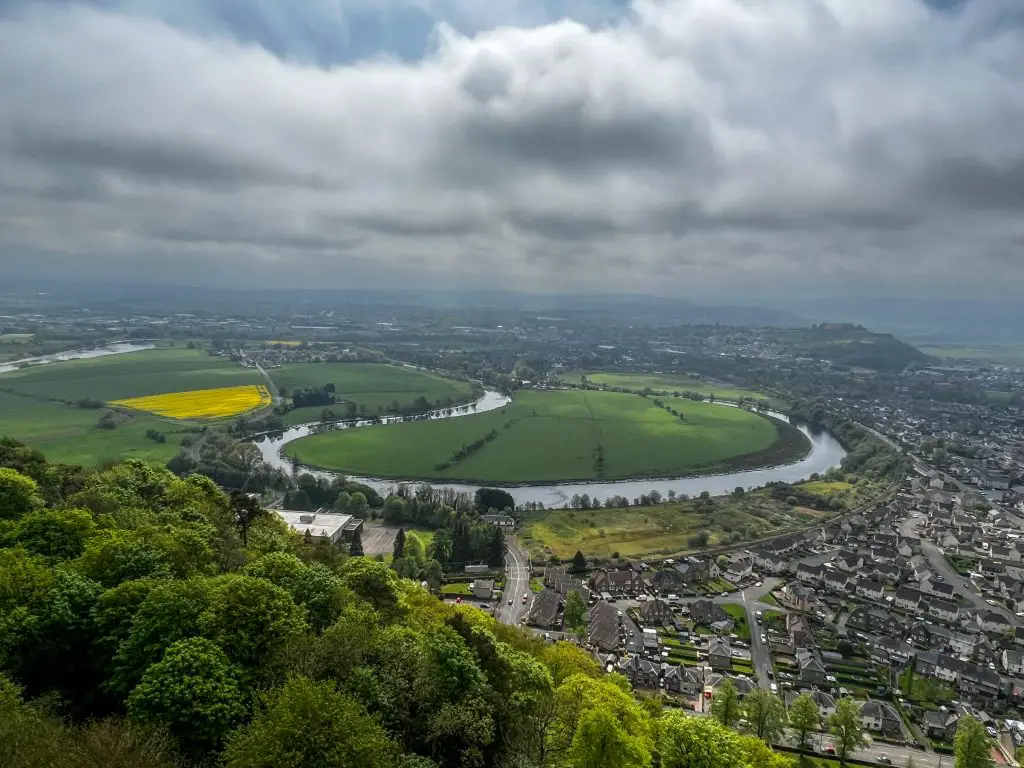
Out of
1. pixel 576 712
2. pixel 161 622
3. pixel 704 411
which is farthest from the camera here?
pixel 704 411

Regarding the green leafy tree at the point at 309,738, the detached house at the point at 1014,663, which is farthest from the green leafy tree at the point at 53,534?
the detached house at the point at 1014,663

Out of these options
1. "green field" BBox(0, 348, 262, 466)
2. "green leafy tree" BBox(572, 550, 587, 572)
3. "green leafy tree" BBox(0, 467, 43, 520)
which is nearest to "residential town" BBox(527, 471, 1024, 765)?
"green leafy tree" BBox(572, 550, 587, 572)

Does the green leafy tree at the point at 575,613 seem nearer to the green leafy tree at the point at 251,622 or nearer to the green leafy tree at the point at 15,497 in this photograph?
the green leafy tree at the point at 251,622

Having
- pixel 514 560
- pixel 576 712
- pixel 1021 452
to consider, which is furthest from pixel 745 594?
pixel 1021 452

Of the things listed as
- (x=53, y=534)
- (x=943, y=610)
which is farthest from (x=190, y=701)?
(x=943, y=610)

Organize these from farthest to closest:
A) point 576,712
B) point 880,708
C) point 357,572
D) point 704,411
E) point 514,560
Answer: point 704,411 < point 514,560 < point 880,708 < point 357,572 < point 576,712

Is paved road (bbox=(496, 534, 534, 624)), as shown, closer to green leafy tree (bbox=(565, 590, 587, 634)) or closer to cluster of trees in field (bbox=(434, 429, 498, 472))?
green leafy tree (bbox=(565, 590, 587, 634))

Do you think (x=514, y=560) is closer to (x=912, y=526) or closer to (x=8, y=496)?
(x=8, y=496)
